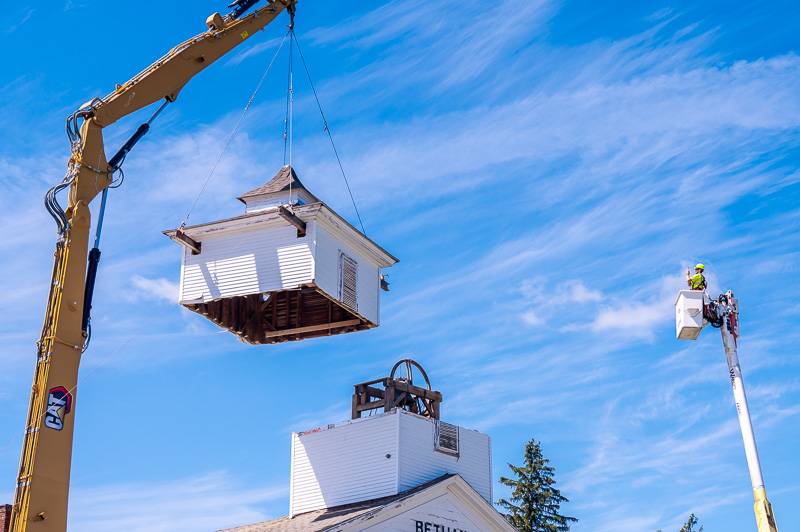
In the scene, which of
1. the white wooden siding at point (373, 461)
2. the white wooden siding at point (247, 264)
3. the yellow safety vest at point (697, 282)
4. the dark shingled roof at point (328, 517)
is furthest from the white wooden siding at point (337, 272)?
the yellow safety vest at point (697, 282)

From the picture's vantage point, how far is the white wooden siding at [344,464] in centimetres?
3369

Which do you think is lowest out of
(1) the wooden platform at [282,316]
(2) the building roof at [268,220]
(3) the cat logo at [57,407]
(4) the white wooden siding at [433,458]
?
(3) the cat logo at [57,407]

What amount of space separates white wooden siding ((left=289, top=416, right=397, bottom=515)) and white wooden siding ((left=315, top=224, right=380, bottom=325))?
3.63m

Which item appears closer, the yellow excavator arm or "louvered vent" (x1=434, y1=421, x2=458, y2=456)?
the yellow excavator arm

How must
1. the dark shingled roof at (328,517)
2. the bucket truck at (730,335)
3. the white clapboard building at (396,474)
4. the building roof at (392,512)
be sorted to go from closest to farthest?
the bucket truck at (730,335), the building roof at (392,512), the dark shingled roof at (328,517), the white clapboard building at (396,474)

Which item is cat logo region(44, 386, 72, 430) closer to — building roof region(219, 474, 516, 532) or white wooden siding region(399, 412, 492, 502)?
building roof region(219, 474, 516, 532)

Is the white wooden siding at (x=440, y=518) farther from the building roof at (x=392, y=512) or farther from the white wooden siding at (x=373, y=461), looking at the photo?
the white wooden siding at (x=373, y=461)

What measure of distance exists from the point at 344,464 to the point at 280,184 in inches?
361

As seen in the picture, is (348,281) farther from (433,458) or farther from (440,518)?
(440,518)

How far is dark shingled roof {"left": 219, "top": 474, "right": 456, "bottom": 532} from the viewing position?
103 feet

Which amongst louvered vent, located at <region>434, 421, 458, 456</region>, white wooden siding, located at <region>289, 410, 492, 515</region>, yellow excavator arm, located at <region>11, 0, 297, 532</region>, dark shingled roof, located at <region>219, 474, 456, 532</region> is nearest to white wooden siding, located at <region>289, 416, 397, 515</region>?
white wooden siding, located at <region>289, 410, 492, 515</region>

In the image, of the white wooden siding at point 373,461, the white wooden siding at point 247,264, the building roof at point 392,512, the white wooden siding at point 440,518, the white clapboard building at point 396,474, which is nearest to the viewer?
the building roof at point 392,512

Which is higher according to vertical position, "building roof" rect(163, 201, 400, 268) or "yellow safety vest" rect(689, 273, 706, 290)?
"building roof" rect(163, 201, 400, 268)

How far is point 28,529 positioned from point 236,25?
55.7ft
